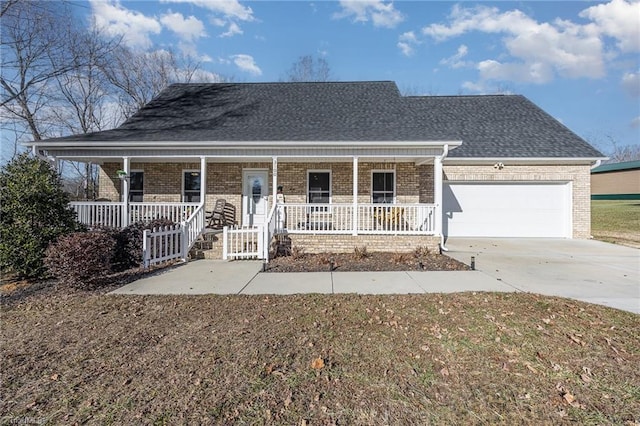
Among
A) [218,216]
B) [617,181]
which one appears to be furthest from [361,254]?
[617,181]

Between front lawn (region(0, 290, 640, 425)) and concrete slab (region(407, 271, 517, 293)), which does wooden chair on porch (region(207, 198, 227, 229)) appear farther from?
concrete slab (region(407, 271, 517, 293))

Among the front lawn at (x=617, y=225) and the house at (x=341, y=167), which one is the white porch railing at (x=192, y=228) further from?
the front lawn at (x=617, y=225)

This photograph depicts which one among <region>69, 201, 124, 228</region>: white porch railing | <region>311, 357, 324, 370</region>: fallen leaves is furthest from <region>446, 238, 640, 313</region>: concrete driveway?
<region>69, 201, 124, 228</region>: white porch railing

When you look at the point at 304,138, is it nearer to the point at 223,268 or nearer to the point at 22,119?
the point at 223,268

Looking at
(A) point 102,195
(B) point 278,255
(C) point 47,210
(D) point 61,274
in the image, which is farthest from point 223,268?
(A) point 102,195

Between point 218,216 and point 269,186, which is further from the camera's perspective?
point 269,186

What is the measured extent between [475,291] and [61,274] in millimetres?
7385

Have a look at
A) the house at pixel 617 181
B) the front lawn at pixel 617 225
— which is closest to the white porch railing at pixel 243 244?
the front lawn at pixel 617 225

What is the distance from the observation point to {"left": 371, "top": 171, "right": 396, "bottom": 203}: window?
39.4ft

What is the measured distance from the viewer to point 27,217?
6.28 metres

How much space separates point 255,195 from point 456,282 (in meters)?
8.25

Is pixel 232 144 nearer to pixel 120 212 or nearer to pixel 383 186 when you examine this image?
pixel 120 212

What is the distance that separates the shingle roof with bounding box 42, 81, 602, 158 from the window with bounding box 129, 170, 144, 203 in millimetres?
1787

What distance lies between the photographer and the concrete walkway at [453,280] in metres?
5.64
